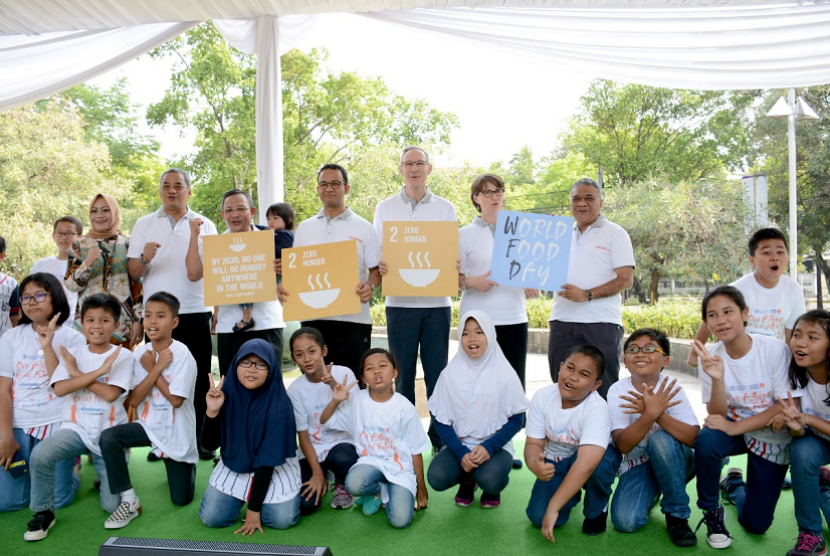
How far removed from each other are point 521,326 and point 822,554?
2005 mm

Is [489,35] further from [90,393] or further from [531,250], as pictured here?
[90,393]

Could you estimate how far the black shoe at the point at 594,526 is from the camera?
343 centimetres

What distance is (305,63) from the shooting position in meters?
22.2

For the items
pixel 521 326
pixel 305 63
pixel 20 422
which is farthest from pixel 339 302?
pixel 305 63

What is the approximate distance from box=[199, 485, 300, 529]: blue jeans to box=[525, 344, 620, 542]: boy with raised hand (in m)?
1.26

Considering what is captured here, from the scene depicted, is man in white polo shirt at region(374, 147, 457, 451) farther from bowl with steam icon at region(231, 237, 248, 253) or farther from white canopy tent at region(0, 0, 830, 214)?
white canopy tent at region(0, 0, 830, 214)

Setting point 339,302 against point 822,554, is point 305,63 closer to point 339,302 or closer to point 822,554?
point 339,302

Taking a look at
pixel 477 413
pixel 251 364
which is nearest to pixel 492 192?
pixel 477 413

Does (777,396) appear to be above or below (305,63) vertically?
below

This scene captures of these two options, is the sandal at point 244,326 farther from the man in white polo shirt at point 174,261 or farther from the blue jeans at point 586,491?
the blue jeans at point 586,491

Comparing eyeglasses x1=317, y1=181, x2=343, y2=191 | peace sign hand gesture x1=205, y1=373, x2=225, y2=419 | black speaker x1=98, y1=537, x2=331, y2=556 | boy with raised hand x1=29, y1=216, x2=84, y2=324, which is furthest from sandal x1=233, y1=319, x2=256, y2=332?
black speaker x1=98, y1=537, x2=331, y2=556

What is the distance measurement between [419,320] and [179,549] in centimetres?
262

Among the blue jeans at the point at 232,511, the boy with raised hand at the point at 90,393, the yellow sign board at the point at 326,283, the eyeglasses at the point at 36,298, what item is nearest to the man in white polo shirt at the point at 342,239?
the yellow sign board at the point at 326,283

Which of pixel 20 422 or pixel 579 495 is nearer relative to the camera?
pixel 579 495
